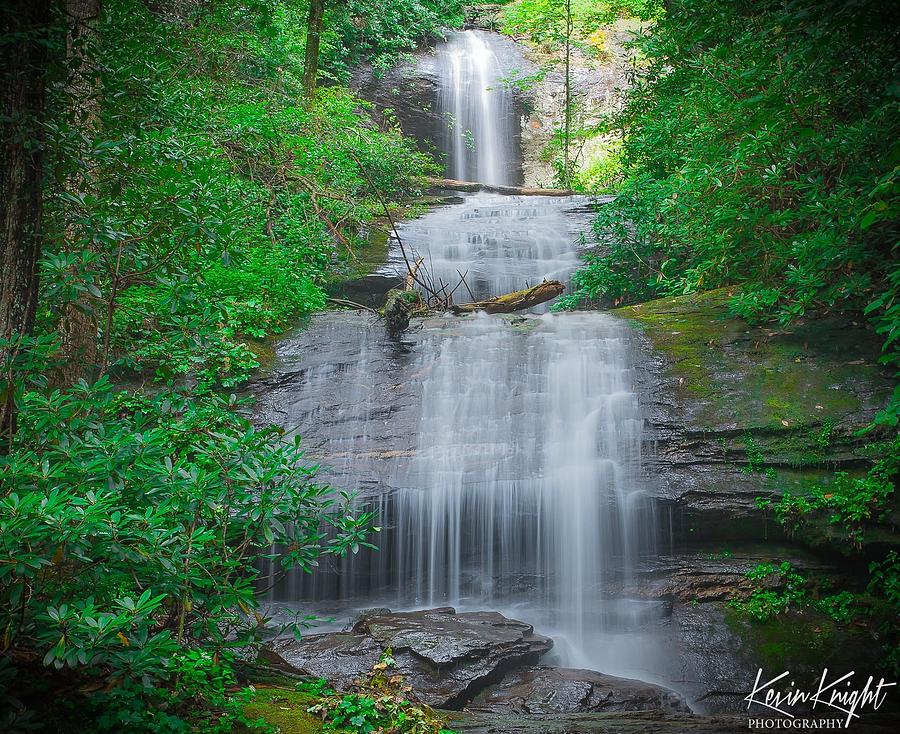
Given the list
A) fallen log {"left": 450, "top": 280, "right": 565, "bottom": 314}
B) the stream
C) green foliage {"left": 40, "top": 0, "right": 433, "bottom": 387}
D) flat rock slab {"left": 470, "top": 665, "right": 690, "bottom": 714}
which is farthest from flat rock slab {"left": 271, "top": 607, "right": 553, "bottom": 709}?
fallen log {"left": 450, "top": 280, "right": 565, "bottom": 314}

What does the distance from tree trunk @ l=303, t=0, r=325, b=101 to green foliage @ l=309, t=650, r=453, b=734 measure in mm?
12906

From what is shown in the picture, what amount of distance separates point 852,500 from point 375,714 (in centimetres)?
526

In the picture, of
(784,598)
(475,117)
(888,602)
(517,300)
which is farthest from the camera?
(475,117)

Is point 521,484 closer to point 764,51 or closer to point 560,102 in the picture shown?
point 764,51

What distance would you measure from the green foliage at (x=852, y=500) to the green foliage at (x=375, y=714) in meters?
4.47

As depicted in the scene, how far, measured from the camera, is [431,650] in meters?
5.77

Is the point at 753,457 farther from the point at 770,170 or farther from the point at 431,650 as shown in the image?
the point at 431,650

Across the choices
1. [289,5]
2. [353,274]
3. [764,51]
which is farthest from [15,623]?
[289,5]

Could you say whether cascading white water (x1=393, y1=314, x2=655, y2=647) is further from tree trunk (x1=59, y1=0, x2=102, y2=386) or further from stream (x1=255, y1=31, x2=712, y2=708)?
tree trunk (x1=59, y1=0, x2=102, y2=386)

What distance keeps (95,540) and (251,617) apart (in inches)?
175

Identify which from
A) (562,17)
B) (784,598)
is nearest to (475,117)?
(562,17)

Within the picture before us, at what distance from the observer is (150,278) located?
15.7ft

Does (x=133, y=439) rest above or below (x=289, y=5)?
below

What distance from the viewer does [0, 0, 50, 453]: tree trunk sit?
3.69 metres
